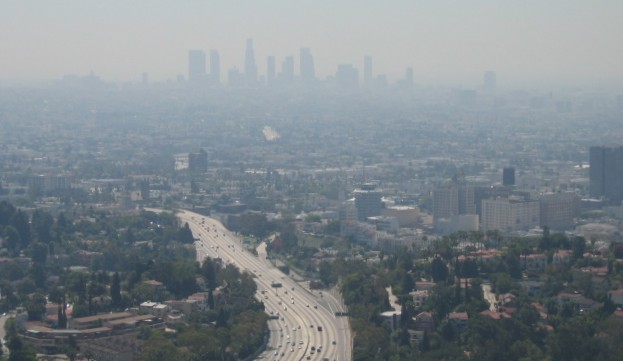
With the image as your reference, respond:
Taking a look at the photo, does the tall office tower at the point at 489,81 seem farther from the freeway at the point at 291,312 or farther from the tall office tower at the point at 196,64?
the freeway at the point at 291,312

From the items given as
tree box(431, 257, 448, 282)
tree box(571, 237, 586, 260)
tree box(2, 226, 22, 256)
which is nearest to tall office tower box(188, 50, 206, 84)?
tree box(2, 226, 22, 256)

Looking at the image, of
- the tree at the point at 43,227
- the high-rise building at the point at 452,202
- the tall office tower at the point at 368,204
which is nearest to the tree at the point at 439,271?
the tree at the point at 43,227

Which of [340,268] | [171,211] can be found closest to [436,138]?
[171,211]

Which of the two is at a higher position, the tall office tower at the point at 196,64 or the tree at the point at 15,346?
the tall office tower at the point at 196,64

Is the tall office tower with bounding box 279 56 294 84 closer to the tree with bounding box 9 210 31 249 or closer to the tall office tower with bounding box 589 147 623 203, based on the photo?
the tall office tower with bounding box 589 147 623 203

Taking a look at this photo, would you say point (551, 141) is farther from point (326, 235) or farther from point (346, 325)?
point (346, 325)
